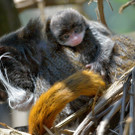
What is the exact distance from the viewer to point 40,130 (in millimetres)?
1872

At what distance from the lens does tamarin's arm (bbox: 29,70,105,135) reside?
188 cm

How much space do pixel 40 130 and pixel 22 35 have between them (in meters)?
1.06

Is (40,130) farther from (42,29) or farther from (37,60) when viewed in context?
(42,29)

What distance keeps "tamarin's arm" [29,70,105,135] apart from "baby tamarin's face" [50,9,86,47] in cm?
64

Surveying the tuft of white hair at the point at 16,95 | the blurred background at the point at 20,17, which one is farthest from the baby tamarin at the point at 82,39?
the tuft of white hair at the point at 16,95

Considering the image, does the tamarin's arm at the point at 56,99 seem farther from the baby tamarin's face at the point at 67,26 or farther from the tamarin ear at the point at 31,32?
the tamarin ear at the point at 31,32

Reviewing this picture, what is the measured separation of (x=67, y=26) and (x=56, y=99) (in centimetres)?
106

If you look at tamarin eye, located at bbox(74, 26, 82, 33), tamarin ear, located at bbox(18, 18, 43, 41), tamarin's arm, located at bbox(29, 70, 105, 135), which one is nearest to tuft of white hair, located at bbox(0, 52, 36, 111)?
tamarin ear, located at bbox(18, 18, 43, 41)

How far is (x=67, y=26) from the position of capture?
2693mm

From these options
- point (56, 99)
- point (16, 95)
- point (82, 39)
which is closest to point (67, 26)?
point (82, 39)

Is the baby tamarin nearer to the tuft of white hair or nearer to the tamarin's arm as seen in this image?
the tamarin's arm

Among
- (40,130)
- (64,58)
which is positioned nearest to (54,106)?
(40,130)

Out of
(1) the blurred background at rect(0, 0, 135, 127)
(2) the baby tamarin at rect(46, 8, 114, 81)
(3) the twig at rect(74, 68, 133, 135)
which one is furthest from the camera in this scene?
(1) the blurred background at rect(0, 0, 135, 127)

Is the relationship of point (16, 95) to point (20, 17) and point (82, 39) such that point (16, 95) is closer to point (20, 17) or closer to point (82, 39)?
point (82, 39)
